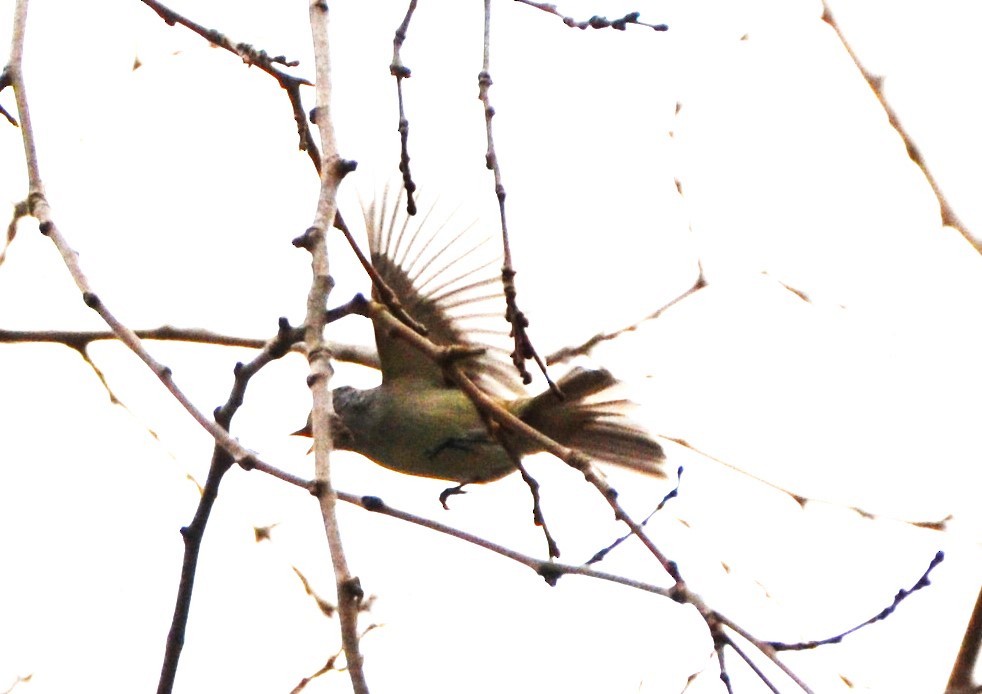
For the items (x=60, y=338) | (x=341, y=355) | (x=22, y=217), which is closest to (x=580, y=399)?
(x=341, y=355)

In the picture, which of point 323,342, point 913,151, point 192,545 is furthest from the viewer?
point 913,151

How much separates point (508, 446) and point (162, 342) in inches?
59.9

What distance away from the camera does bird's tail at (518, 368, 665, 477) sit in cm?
363

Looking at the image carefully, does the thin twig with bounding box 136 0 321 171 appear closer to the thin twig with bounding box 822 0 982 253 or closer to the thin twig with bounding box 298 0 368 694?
the thin twig with bounding box 298 0 368 694

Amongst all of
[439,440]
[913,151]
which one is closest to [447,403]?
[439,440]

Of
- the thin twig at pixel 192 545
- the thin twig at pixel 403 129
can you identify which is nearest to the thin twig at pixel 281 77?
the thin twig at pixel 403 129

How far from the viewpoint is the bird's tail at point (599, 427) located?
3633 mm

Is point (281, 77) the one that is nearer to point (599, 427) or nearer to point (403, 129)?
point (403, 129)

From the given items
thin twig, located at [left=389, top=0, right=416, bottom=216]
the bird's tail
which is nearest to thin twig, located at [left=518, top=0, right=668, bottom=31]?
thin twig, located at [left=389, top=0, right=416, bottom=216]

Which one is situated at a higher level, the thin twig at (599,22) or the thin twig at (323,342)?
the thin twig at (599,22)

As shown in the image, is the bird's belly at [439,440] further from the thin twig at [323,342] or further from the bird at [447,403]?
the thin twig at [323,342]

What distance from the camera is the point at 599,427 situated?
3.71 metres

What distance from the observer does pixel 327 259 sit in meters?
1.56

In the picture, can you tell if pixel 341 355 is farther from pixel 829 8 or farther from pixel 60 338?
pixel 829 8
